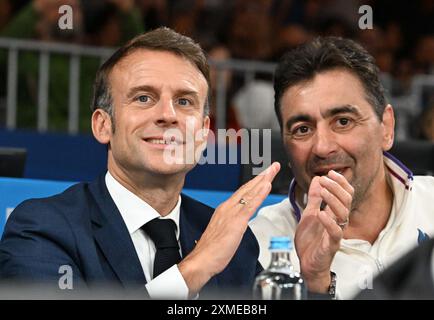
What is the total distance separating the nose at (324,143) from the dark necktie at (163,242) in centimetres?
47

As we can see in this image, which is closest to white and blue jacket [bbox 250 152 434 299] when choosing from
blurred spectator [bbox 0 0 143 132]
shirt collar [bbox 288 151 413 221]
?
shirt collar [bbox 288 151 413 221]

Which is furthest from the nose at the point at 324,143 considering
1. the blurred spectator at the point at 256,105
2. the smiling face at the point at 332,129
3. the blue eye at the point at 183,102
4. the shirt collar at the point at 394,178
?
the blurred spectator at the point at 256,105

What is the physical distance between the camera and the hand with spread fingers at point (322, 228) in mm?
2088

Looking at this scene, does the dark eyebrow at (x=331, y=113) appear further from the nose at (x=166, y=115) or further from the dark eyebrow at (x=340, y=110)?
the nose at (x=166, y=115)

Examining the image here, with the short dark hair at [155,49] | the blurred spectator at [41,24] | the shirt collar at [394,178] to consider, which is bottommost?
the shirt collar at [394,178]

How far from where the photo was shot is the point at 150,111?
7.01 feet

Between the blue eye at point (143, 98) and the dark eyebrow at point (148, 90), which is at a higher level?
the dark eyebrow at point (148, 90)

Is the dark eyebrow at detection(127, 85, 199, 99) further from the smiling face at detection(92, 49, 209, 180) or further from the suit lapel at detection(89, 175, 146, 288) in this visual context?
the suit lapel at detection(89, 175, 146, 288)

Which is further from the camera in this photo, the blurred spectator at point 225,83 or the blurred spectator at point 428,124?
the blurred spectator at point 225,83

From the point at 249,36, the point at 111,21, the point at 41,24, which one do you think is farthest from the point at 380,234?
the point at 249,36

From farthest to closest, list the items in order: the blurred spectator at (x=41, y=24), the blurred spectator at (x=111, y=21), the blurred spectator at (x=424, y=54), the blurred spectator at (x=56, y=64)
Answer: the blurred spectator at (x=424, y=54), the blurred spectator at (x=111, y=21), the blurred spectator at (x=56, y=64), the blurred spectator at (x=41, y=24)

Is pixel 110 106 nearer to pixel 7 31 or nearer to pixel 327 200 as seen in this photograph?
pixel 327 200

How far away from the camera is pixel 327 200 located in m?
2.09
